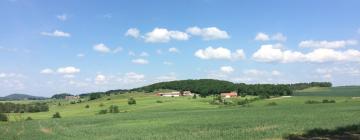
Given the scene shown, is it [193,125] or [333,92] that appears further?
[333,92]

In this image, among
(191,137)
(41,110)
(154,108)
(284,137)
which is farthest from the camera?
(41,110)

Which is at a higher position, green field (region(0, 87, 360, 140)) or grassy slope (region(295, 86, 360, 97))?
grassy slope (region(295, 86, 360, 97))

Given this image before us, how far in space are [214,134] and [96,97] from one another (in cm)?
14571

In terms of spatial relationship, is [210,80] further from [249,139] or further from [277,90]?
[249,139]

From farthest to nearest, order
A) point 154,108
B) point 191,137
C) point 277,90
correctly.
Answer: point 277,90 < point 154,108 < point 191,137

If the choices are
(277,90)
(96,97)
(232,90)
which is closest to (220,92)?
(232,90)

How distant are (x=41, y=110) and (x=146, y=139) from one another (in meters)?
107

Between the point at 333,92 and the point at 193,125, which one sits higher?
the point at 333,92

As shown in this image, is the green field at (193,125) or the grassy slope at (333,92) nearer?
the green field at (193,125)

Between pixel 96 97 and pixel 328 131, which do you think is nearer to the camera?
pixel 328 131

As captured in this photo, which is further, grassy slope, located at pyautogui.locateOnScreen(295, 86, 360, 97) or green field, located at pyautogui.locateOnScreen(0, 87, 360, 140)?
grassy slope, located at pyautogui.locateOnScreen(295, 86, 360, 97)

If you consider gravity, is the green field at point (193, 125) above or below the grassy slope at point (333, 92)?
below

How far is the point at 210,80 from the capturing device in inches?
7849

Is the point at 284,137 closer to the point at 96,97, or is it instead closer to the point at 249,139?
the point at 249,139
